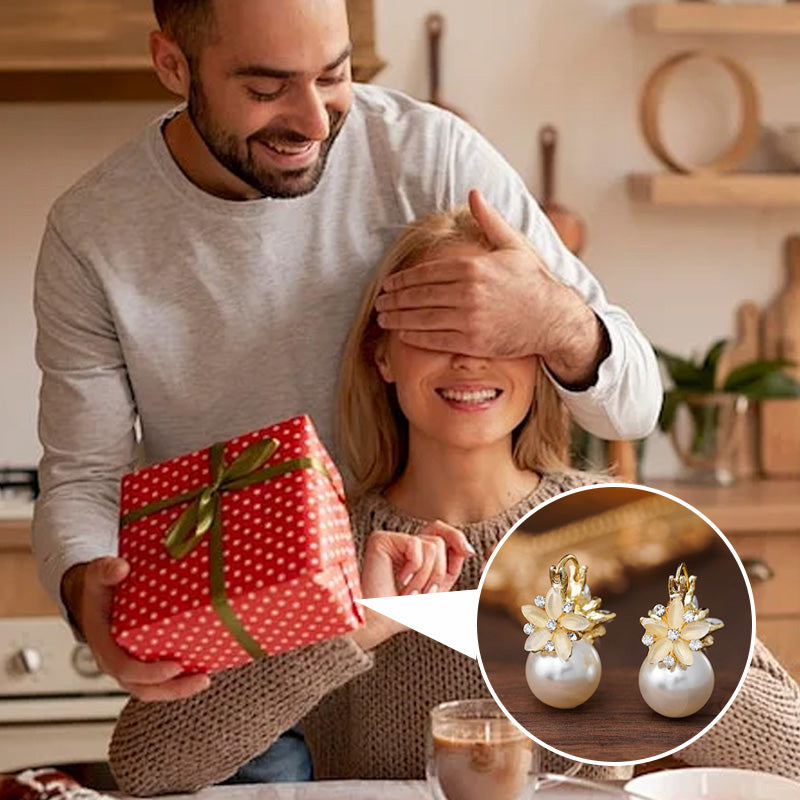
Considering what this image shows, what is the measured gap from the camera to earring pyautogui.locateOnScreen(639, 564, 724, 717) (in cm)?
96

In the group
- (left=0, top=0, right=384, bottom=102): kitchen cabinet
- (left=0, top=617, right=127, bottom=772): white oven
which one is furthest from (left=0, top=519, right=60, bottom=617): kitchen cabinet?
(left=0, top=0, right=384, bottom=102): kitchen cabinet

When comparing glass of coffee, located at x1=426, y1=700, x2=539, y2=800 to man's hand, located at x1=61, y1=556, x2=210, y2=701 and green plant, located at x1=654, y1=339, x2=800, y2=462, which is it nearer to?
man's hand, located at x1=61, y1=556, x2=210, y2=701

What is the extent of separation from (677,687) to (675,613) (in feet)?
0.15

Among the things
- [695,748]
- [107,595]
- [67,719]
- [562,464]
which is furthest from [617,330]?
[67,719]

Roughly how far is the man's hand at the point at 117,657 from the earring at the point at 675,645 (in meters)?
0.32

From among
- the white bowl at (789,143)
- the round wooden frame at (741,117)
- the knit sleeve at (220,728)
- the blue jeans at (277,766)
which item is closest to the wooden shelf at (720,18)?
the round wooden frame at (741,117)

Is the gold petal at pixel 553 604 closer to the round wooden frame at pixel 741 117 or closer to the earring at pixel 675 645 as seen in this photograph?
the earring at pixel 675 645

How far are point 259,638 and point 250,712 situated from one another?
25 centimetres

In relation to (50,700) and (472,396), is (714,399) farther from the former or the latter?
(472,396)

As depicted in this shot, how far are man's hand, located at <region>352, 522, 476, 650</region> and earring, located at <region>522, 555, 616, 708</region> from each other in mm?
239

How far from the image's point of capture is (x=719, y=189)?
8.82 ft

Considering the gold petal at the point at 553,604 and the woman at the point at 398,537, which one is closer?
the gold petal at the point at 553,604

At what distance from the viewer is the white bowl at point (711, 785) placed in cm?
105

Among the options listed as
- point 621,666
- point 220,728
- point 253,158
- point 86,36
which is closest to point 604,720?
point 621,666
